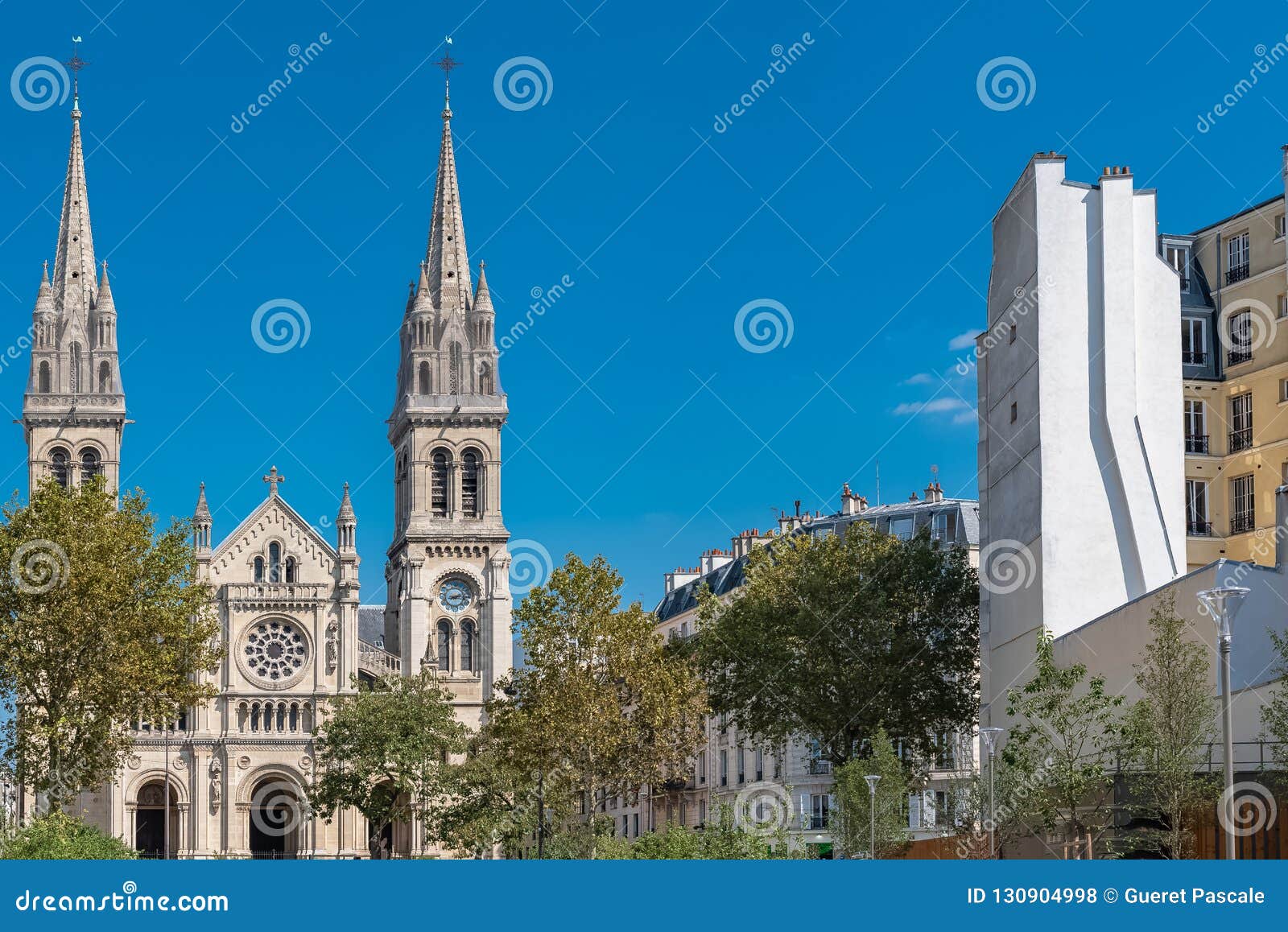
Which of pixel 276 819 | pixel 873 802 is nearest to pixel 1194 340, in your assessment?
pixel 873 802

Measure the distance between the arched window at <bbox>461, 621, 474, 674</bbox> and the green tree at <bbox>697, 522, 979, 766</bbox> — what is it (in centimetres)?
4024

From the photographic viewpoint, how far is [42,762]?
2250 inches

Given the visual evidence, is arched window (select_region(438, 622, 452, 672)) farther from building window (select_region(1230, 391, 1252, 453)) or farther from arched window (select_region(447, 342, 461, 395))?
building window (select_region(1230, 391, 1252, 453))

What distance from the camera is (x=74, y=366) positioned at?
106m

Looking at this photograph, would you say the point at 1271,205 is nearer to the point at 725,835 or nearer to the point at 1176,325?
the point at 1176,325

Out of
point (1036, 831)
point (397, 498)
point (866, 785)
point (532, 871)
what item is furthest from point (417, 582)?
point (532, 871)

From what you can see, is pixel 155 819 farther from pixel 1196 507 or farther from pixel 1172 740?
pixel 1172 740

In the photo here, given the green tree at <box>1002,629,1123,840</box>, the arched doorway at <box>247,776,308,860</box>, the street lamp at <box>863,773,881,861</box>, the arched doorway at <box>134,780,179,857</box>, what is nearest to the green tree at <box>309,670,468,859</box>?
the arched doorway at <box>247,776,308,860</box>

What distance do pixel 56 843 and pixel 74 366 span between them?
2602 inches

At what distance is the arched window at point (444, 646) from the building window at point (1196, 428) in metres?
52.7

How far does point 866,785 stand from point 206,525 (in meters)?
54.9

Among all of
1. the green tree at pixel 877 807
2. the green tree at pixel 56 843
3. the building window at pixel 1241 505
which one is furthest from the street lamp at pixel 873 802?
the green tree at pixel 56 843

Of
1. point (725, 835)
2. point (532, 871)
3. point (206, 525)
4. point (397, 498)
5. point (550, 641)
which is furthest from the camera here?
point (397, 498)

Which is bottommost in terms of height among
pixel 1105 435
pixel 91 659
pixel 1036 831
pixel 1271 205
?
pixel 1036 831
